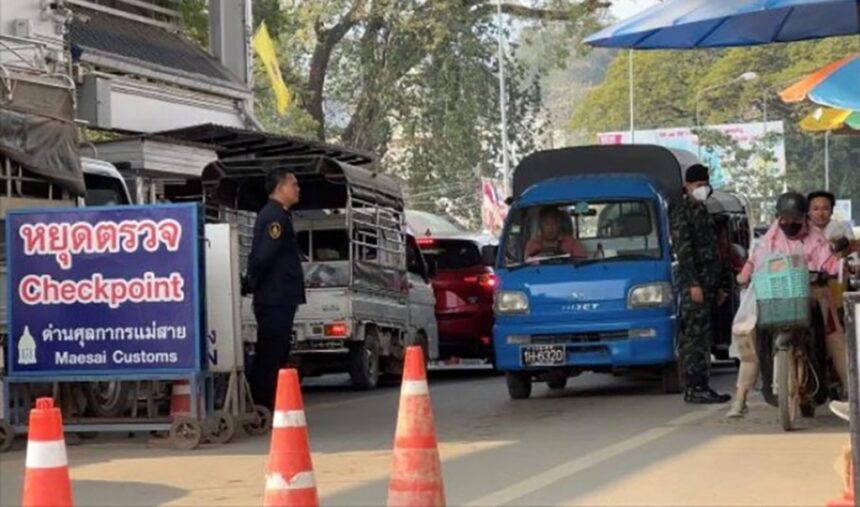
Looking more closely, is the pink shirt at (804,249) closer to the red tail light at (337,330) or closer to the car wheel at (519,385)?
the car wheel at (519,385)

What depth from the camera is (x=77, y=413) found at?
12.0 meters

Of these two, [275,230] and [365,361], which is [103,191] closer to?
[275,230]

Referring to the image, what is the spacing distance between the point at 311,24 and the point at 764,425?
74.6 feet

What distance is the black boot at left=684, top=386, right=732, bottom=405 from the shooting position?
13.5 m

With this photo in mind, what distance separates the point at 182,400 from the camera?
37.9 feet

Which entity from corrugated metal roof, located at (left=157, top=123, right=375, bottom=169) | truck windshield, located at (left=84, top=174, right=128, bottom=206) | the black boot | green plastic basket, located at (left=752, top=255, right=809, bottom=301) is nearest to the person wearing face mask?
green plastic basket, located at (left=752, top=255, right=809, bottom=301)

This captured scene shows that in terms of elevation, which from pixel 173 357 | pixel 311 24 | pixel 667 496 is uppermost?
pixel 311 24

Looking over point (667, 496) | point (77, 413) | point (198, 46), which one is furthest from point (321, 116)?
point (667, 496)

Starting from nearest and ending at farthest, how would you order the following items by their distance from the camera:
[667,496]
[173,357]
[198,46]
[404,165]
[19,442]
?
[667,496], [173,357], [19,442], [198,46], [404,165]

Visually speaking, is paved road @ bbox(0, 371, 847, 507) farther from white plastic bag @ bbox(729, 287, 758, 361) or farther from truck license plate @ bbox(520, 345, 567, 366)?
white plastic bag @ bbox(729, 287, 758, 361)

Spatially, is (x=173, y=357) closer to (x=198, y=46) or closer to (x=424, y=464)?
(x=424, y=464)

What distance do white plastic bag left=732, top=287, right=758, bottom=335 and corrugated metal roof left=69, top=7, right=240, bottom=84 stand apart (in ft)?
32.7

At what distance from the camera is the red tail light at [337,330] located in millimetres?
16219

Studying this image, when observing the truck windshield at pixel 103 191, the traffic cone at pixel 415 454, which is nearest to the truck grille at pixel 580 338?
the truck windshield at pixel 103 191
